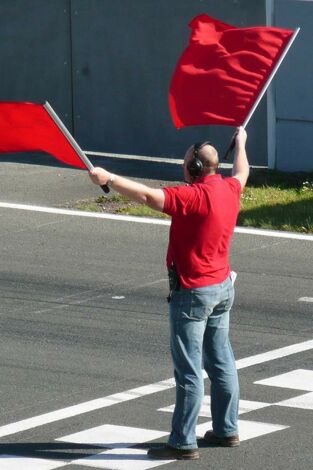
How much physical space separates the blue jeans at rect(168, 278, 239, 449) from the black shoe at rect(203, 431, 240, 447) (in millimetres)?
171

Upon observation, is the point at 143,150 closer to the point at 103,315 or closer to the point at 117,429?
the point at 103,315

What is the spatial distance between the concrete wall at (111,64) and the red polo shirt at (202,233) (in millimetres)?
12047

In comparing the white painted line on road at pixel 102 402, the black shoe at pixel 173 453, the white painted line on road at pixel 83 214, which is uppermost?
the black shoe at pixel 173 453

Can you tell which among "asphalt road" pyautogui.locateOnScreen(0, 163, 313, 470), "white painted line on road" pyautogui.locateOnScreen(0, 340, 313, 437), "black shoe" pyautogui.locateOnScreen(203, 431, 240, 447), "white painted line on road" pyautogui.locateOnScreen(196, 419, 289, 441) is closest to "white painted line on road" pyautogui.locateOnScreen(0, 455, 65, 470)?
"asphalt road" pyautogui.locateOnScreen(0, 163, 313, 470)

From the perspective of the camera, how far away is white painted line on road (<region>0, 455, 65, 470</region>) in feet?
27.6

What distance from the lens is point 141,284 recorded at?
44.9 feet

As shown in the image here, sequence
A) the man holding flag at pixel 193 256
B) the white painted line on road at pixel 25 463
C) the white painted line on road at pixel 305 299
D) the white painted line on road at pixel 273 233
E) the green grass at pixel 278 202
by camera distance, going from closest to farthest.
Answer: the man holding flag at pixel 193 256 → the white painted line on road at pixel 25 463 → the white painted line on road at pixel 305 299 → the white painted line on road at pixel 273 233 → the green grass at pixel 278 202

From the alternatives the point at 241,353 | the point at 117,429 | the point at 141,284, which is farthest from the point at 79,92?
the point at 117,429

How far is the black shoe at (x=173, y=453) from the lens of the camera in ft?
27.8

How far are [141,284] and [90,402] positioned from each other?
3.94 metres

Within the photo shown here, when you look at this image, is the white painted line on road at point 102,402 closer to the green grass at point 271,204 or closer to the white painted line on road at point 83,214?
the green grass at point 271,204

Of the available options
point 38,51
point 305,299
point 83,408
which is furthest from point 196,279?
point 38,51

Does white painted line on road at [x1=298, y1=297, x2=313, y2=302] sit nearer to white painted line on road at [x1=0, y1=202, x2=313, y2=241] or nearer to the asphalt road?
the asphalt road

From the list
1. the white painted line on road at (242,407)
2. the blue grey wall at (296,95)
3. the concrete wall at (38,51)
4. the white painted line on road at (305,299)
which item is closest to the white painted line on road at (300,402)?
the white painted line on road at (242,407)
